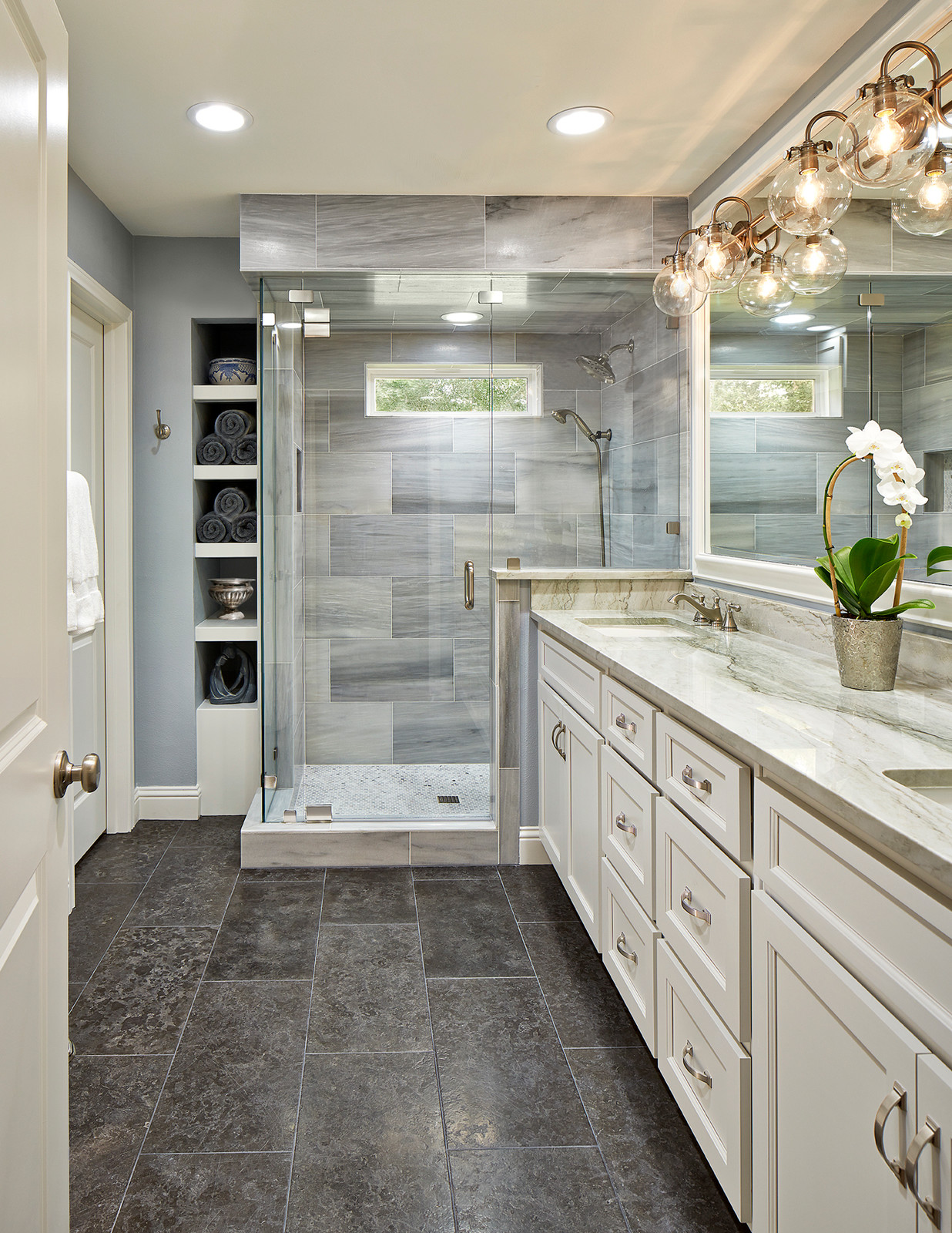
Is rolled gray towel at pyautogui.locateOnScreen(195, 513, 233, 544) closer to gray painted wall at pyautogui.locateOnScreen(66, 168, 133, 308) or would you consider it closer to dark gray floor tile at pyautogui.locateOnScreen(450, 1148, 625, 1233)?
gray painted wall at pyautogui.locateOnScreen(66, 168, 133, 308)

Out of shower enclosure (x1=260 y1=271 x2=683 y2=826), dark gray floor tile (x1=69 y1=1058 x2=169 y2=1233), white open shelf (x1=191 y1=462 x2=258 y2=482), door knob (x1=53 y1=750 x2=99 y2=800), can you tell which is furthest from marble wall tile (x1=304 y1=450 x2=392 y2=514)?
door knob (x1=53 y1=750 x2=99 y2=800)

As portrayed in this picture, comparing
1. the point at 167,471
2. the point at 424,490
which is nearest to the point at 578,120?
the point at 424,490

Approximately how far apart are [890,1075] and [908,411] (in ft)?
4.55

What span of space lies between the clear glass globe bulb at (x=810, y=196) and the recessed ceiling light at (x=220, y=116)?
1589mm

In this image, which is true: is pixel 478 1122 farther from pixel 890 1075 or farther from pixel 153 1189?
pixel 890 1075

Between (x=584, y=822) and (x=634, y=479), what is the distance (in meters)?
1.38

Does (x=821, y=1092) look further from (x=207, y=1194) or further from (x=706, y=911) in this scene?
(x=207, y=1194)

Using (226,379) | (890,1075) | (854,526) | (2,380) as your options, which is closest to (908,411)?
(854,526)

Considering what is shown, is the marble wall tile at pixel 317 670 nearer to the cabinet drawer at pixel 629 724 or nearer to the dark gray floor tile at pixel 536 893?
the dark gray floor tile at pixel 536 893

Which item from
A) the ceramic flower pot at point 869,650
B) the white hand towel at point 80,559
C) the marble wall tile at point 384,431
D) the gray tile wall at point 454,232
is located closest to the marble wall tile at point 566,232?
the gray tile wall at point 454,232

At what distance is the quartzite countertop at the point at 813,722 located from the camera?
929mm

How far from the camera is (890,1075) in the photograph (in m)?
0.90

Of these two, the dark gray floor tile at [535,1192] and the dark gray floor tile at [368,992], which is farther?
the dark gray floor tile at [368,992]

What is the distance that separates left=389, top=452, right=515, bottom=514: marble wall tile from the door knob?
6.85 ft
